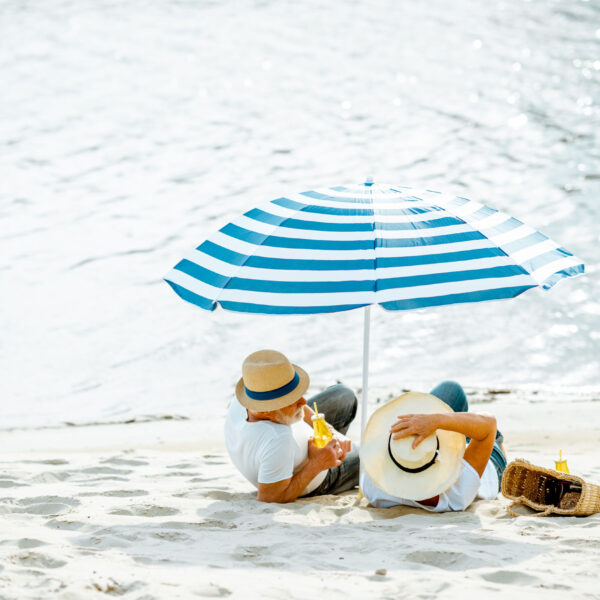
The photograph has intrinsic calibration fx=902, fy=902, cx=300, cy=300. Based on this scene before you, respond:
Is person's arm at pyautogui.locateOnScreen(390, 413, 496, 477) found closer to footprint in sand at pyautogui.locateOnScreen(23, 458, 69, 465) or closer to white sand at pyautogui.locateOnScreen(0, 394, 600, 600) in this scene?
white sand at pyautogui.locateOnScreen(0, 394, 600, 600)

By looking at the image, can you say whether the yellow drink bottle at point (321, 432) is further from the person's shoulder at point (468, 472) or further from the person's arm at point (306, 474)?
the person's shoulder at point (468, 472)

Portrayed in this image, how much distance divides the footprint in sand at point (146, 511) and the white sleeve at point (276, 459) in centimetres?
41

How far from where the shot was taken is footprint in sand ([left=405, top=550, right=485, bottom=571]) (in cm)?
301

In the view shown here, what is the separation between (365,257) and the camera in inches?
137

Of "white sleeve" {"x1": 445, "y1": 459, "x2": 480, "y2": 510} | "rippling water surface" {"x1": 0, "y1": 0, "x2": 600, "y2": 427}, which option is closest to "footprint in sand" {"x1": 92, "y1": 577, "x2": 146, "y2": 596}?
"white sleeve" {"x1": 445, "y1": 459, "x2": 480, "y2": 510}

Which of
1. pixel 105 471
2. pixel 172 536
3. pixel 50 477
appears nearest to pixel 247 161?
pixel 105 471

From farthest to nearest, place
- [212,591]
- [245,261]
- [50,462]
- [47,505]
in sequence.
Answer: [50,462] < [47,505] < [245,261] < [212,591]

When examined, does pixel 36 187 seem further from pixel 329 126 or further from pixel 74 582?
pixel 74 582

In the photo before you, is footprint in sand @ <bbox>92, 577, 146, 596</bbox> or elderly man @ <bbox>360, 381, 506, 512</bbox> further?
elderly man @ <bbox>360, 381, 506, 512</bbox>

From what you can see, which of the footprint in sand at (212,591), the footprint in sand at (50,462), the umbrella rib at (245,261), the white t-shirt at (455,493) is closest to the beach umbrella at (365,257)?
the umbrella rib at (245,261)

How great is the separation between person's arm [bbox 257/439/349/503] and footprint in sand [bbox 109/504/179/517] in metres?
0.40

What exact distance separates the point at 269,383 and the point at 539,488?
1266 mm

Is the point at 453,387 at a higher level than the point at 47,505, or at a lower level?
higher

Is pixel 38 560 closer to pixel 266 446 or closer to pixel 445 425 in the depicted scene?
pixel 266 446
